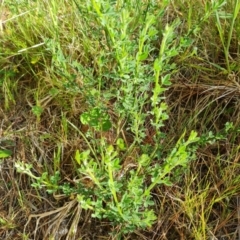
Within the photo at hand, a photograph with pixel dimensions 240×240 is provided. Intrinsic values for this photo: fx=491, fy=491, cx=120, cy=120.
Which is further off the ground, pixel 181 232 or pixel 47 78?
pixel 47 78

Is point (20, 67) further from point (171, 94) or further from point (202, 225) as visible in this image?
point (202, 225)

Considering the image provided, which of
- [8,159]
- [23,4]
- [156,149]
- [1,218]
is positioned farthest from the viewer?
[23,4]

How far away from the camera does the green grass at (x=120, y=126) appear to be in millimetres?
1249

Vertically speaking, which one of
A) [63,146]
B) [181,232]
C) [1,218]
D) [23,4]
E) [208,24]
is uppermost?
[23,4]

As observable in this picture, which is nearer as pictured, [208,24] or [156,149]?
[156,149]

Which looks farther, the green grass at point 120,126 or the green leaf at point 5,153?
the green leaf at point 5,153

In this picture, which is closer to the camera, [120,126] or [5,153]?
[120,126]

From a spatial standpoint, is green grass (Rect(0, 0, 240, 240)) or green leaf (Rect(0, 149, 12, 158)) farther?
green leaf (Rect(0, 149, 12, 158))

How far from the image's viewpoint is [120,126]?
56.3 inches

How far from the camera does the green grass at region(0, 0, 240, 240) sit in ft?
4.10

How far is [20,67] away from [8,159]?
34cm

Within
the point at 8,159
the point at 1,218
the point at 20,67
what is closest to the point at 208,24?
the point at 20,67

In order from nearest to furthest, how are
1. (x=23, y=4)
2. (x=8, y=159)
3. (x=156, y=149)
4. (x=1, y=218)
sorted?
1. (x=156, y=149)
2. (x=1, y=218)
3. (x=8, y=159)
4. (x=23, y=4)

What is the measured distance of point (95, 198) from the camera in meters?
1.38
